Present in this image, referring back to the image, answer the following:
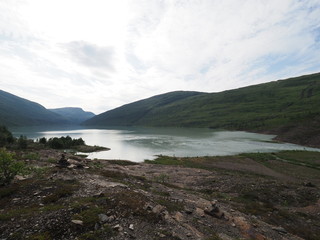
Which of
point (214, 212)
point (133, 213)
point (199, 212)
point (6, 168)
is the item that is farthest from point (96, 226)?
point (6, 168)

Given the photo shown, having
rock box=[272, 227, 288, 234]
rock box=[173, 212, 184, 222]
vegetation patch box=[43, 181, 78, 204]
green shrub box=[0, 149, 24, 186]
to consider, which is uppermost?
green shrub box=[0, 149, 24, 186]

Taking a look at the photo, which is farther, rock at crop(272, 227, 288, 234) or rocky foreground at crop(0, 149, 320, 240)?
rock at crop(272, 227, 288, 234)

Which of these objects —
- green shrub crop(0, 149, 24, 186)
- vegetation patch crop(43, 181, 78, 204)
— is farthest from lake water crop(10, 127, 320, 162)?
vegetation patch crop(43, 181, 78, 204)

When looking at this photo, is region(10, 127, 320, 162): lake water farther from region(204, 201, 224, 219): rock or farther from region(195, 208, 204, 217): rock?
Answer: region(204, 201, 224, 219): rock

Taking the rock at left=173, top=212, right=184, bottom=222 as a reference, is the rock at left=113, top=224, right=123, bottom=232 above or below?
above

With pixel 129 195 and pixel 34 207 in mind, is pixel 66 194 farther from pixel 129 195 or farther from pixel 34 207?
pixel 129 195

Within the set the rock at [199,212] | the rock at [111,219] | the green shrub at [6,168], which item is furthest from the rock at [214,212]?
the green shrub at [6,168]

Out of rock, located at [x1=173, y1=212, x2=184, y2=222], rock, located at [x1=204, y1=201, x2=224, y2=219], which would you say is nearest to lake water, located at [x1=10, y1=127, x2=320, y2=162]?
rock, located at [x1=204, y1=201, x2=224, y2=219]

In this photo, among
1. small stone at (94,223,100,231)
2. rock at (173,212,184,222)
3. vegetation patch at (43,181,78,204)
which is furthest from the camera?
vegetation patch at (43,181,78,204)

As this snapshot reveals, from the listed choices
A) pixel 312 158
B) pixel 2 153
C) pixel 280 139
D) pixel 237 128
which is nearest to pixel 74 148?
pixel 2 153

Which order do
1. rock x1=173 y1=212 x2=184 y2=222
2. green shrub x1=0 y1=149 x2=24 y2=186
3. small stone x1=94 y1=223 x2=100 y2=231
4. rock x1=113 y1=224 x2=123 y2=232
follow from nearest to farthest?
small stone x1=94 y1=223 x2=100 y2=231 < rock x1=113 y1=224 x2=123 y2=232 < rock x1=173 y1=212 x2=184 y2=222 < green shrub x1=0 y1=149 x2=24 y2=186

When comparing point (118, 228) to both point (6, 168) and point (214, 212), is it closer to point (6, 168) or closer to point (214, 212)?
point (214, 212)

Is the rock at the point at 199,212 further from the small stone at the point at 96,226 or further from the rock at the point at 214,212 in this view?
the small stone at the point at 96,226

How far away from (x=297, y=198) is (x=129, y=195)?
24.2 meters
